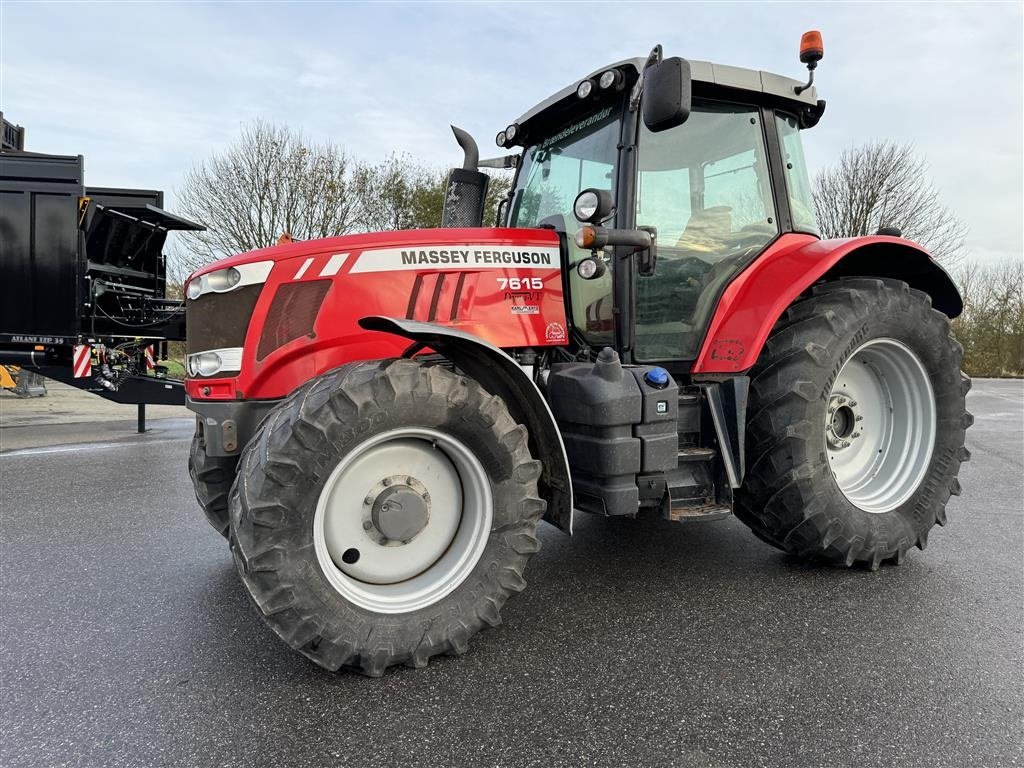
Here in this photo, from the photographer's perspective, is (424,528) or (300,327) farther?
(300,327)

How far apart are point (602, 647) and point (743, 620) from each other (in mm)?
656

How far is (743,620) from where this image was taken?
8.66 ft

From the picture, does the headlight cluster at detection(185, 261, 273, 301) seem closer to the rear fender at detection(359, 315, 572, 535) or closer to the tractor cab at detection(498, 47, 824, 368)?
the rear fender at detection(359, 315, 572, 535)

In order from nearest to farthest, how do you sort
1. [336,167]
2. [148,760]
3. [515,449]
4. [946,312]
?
[148,760] < [515,449] < [946,312] < [336,167]

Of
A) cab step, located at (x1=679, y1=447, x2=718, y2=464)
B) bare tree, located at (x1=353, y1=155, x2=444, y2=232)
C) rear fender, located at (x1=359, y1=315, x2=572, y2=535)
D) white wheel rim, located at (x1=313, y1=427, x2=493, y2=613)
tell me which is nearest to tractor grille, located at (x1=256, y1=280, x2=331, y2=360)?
rear fender, located at (x1=359, y1=315, x2=572, y2=535)

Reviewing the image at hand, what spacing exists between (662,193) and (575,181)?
18.1 inches

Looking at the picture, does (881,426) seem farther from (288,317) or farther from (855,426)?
(288,317)

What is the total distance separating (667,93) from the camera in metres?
2.36

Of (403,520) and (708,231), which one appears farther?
(708,231)

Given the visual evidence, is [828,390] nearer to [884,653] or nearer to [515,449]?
[884,653]

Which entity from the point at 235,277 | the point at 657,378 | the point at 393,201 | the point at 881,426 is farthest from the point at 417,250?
the point at 393,201

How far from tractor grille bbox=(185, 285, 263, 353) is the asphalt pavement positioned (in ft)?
3.72

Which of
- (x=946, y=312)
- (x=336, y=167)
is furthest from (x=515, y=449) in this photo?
(x=336, y=167)

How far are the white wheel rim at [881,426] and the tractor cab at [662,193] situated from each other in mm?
834
